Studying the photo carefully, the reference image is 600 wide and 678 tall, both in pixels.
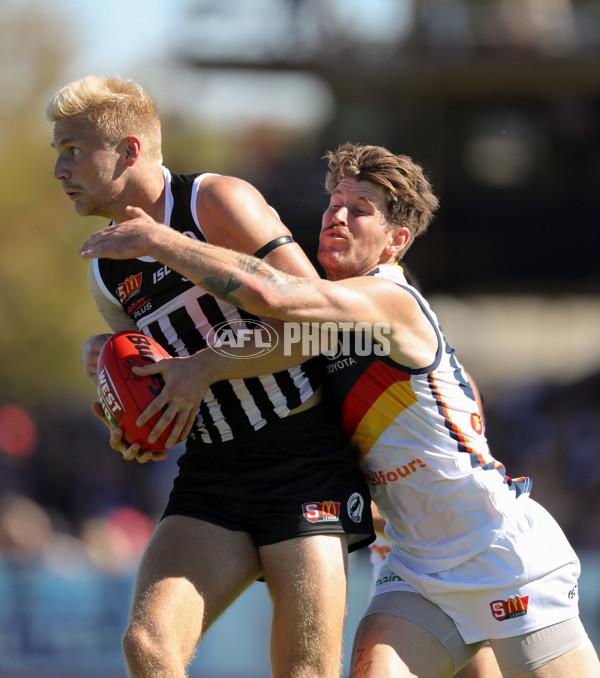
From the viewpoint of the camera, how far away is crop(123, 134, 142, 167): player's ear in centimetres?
384

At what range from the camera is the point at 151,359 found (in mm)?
3678

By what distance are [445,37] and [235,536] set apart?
41.6 feet

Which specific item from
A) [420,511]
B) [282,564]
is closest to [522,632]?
[420,511]

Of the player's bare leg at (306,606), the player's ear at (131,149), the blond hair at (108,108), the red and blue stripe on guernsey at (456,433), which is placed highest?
the blond hair at (108,108)

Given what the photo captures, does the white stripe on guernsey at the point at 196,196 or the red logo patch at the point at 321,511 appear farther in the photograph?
the white stripe on guernsey at the point at 196,196

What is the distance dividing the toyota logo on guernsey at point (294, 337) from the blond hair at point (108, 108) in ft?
2.60

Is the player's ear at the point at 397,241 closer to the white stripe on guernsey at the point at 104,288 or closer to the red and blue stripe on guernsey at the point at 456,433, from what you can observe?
the red and blue stripe on guernsey at the point at 456,433

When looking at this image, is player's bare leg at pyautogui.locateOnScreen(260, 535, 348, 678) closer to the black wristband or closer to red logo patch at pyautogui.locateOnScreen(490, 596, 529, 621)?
red logo patch at pyautogui.locateOnScreen(490, 596, 529, 621)

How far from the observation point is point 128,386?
11.9 feet

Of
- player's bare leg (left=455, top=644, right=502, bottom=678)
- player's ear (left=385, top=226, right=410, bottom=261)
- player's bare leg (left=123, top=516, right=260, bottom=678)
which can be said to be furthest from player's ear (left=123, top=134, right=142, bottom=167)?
player's bare leg (left=455, top=644, right=502, bottom=678)

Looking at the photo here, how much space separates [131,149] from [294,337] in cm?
100

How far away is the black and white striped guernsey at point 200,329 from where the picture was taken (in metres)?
3.79

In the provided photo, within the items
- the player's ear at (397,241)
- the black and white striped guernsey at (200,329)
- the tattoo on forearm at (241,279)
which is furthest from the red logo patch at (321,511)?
the player's ear at (397,241)

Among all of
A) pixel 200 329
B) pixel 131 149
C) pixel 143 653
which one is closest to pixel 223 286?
pixel 200 329
